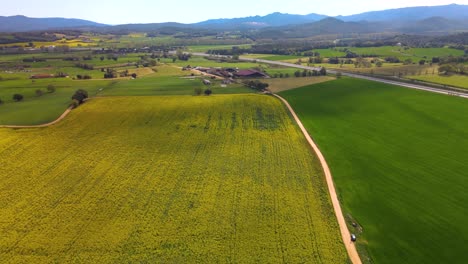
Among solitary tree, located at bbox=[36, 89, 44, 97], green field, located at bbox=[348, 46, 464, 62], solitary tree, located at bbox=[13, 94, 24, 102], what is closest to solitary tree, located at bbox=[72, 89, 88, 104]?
solitary tree, located at bbox=[13, 94, 24, 102]

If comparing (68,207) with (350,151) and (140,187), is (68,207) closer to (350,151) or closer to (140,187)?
(140,187)

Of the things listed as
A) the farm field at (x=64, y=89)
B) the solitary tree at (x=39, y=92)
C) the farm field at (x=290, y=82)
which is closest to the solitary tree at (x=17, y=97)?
the farm field at (x=64, y=89)

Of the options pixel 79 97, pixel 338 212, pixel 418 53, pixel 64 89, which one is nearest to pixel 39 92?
pixel 64 89

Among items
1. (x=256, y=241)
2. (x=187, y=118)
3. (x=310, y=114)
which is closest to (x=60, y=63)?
(x=187, y=118)

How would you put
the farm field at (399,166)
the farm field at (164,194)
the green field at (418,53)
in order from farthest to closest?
the green field at (418,53) → the farm field at (399,166) → the farm field at (164,194)

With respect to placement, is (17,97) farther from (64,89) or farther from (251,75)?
(251,75)

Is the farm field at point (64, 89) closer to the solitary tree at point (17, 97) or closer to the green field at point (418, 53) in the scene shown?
the solitary tree at point (17, 97)
